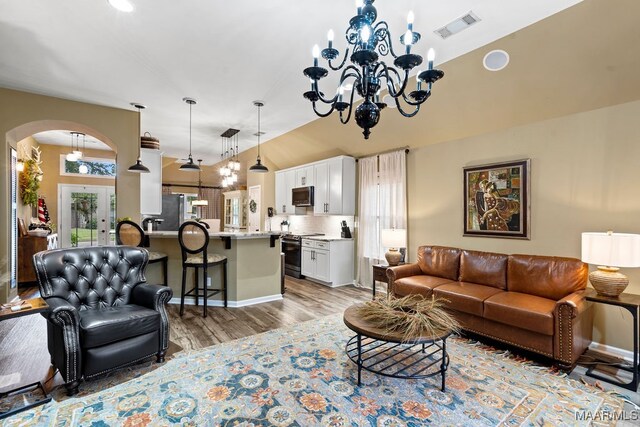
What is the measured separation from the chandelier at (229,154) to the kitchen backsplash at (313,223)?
1780 millimetres

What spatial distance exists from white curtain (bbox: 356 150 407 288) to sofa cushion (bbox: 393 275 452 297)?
3.92 feet

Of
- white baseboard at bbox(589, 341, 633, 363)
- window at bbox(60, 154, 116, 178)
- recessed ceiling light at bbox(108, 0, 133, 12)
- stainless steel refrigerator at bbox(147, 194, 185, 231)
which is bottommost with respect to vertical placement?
white baseboard at bbox(589, 341, 633, 363)

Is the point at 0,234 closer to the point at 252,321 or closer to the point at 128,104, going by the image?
the point at 128,104

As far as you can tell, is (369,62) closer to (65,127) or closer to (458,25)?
(458,25)

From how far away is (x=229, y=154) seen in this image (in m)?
8.76

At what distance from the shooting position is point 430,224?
4.80 meters

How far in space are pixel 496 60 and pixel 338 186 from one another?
131 inches

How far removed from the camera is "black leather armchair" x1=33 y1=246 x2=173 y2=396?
7.70 ft

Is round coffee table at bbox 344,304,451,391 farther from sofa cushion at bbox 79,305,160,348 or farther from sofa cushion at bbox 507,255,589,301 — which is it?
sofa cushion at bbox 79,305,160,348

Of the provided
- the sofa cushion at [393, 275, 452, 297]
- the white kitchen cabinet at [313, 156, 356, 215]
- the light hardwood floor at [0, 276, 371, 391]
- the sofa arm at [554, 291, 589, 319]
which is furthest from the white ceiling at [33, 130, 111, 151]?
the sofa arm at [554, 291, 589, 319]

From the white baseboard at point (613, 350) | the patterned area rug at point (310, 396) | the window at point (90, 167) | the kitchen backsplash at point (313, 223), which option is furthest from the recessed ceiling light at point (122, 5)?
the window at point (90, 167)

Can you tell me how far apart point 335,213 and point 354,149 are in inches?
49.6

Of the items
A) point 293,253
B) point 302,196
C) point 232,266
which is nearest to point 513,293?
point 232,266

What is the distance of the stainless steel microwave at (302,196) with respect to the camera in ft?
21.8
